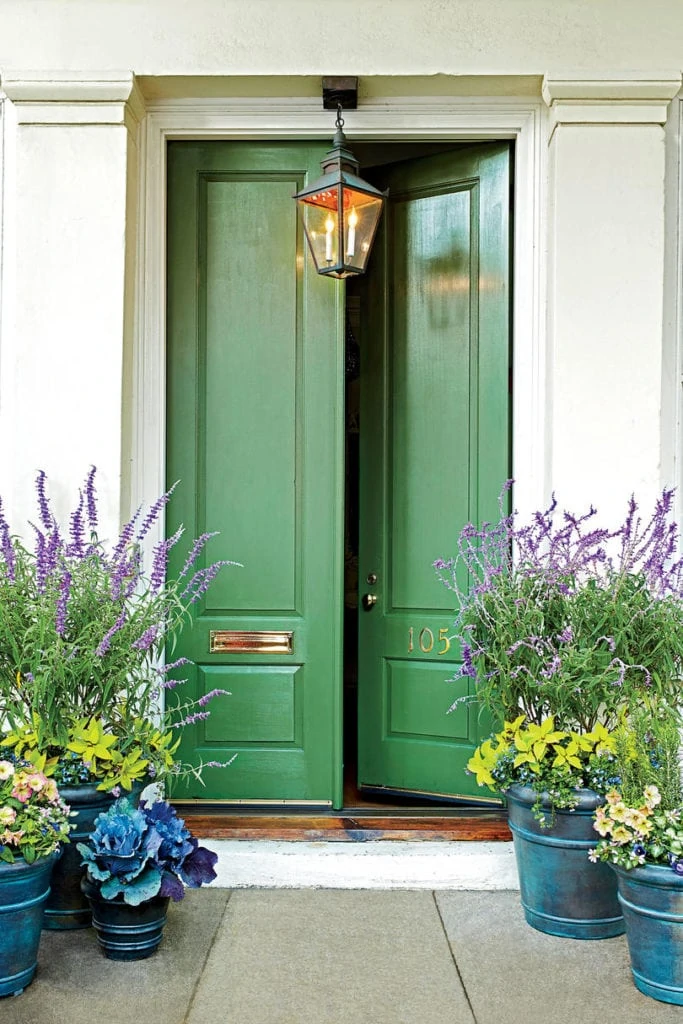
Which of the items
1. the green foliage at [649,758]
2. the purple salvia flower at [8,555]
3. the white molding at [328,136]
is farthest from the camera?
the white molding at [328,136]

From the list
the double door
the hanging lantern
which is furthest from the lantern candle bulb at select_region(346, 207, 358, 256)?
the double door

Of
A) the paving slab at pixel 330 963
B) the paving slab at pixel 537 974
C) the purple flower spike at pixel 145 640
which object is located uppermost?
the purple flower spike at pixel 145 640

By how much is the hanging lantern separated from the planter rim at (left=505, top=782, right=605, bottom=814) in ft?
6.12

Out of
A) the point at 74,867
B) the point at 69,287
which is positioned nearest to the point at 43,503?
the point at 69,287

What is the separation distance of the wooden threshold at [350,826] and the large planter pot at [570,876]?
518 mm

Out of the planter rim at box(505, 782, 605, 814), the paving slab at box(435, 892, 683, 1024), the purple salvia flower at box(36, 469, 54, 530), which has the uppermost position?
the purple salvia flower at box(36, 469, 54, 530)

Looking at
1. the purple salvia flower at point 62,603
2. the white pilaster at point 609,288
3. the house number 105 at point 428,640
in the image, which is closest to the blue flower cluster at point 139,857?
the purple salvia flower at point 62,603

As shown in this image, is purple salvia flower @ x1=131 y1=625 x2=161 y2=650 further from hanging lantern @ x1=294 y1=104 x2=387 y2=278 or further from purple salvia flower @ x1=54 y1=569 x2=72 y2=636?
hanging lantern @ x1=294 y1=104 x2=387 y2=278

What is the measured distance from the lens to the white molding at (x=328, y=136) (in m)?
3.69

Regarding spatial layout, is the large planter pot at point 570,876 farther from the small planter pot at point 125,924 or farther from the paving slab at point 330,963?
the small planter pot at point 125,924

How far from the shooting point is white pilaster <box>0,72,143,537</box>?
138 inches

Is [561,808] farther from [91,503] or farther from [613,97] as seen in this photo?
[613,97]

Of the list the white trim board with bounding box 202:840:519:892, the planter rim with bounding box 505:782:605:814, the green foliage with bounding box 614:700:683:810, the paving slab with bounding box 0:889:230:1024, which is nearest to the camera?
the paving slab with bounding box 0:889:230:1024

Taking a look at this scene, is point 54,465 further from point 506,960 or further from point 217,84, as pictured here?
point 506,960
